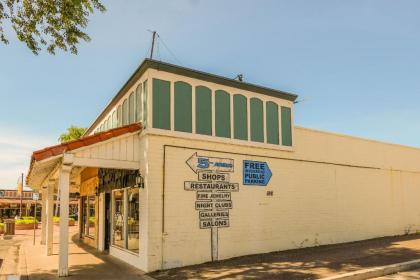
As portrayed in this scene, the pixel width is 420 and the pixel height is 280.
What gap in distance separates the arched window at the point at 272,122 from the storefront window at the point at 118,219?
18.0 ft

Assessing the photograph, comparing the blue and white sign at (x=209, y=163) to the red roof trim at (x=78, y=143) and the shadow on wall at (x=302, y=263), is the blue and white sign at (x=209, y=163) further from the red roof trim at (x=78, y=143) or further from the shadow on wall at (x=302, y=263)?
the shadow on wall at (x=302, y=263)

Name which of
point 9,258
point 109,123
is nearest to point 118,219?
point 109,123

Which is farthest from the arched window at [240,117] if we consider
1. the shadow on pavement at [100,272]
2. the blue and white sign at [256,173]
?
the shadow on pavement at [100,272]

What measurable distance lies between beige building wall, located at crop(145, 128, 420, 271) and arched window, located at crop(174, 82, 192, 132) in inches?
14.8

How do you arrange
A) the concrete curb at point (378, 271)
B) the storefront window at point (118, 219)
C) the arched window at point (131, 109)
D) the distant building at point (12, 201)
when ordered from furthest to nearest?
the distant building at point (12, 201) → the storefront window at point (118, 219) → the arched window at point (131, 109) → the concrete curb at point (378, 271)

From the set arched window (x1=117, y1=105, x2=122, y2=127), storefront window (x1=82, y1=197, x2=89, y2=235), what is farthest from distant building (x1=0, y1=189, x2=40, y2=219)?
arched window (x1=117, y1=105, x2=122, y2=127)

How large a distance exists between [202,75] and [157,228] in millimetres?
4831

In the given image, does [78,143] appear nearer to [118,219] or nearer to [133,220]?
[133,220]

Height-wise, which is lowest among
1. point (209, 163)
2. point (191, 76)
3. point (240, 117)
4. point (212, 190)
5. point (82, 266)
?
point (82, 266)

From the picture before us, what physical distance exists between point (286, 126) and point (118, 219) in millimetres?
6853

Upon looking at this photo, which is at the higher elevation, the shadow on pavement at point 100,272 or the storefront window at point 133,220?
the storefront window at point 133,220

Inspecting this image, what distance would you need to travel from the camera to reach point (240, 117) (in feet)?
43.2

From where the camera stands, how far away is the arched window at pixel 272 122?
13.9m

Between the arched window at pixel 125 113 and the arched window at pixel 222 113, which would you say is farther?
the arched window at pixel 125 113
